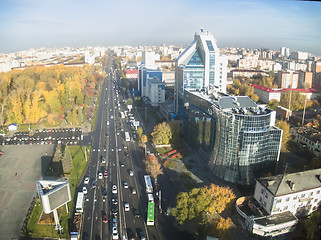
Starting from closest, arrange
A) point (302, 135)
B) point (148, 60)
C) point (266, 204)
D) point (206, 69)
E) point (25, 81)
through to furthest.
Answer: point (266, 204)
point (302, 135)
point (206, 69)
point (25, 81)
point (148, 60)

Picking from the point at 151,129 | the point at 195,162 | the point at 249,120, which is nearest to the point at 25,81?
the point at 151,129

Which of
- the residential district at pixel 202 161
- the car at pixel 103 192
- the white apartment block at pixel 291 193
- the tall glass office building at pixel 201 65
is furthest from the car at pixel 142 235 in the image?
the tall glass office building at pixel 201 65

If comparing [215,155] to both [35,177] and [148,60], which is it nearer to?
[35,177]

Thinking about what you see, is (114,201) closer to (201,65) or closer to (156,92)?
(201,65)

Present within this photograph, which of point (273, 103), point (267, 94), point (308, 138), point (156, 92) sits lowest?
point (308, 138)

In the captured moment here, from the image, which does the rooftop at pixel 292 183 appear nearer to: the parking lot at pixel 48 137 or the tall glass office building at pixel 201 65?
the tall glass office building at pixel 201 65

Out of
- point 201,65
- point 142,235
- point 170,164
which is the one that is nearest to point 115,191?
point 142,235

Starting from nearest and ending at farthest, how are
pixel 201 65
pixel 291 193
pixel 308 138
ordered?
pixel 291 193 → pixel 308 138 → pixel 201 65
